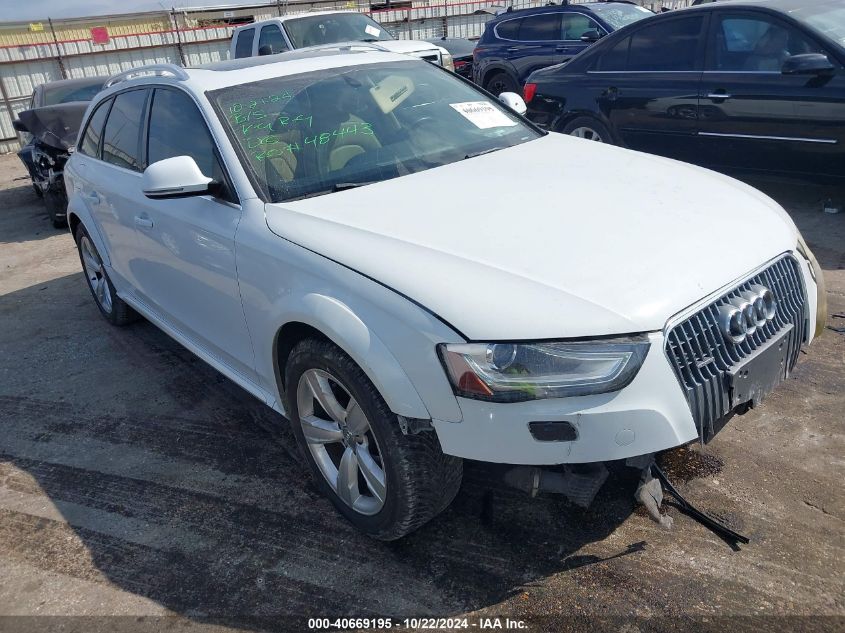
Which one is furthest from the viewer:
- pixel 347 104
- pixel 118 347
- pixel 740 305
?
pixel 118 347

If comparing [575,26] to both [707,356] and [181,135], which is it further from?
[707,356]

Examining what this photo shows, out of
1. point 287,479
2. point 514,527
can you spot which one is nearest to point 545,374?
point 514,527

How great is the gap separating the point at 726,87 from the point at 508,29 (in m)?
5.65

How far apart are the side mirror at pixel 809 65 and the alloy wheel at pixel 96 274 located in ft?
17.9

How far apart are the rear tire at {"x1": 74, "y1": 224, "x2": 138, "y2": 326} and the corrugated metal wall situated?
1292 cm

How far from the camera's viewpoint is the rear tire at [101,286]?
16.9ft

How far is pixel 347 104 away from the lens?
3504 mm

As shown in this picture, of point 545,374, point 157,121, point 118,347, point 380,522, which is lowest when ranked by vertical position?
point 118,347

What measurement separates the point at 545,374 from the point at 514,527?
952mm

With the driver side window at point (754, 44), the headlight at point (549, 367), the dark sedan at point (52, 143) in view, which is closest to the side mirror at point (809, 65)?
the driver side window at point (754, 44)

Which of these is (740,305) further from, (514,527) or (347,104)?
(347,104)

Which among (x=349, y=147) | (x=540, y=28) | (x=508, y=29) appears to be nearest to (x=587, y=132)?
(x=540, y=28)

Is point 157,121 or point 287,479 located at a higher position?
point 157,121

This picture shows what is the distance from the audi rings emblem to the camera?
2.35 m
